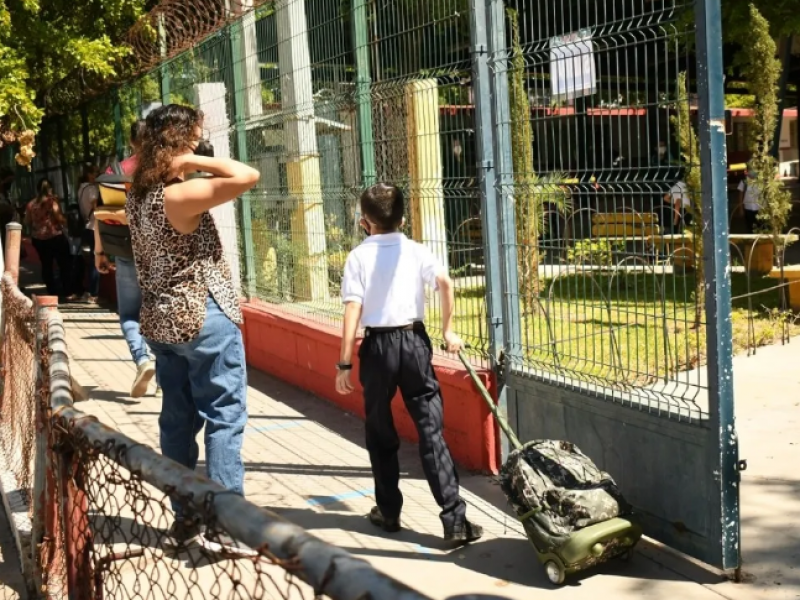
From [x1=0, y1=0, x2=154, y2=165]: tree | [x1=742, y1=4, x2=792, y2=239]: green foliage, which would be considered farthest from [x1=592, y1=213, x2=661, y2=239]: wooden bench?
[x1=0, y1=0, x2=154, y2=165]: tree

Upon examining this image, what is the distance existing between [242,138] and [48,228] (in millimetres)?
5981

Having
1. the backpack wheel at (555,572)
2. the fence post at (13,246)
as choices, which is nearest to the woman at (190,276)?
the backpack wheel at (555,572)

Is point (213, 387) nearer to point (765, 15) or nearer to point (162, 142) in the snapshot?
point (162, 142)

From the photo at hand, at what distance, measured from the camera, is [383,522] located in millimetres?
4762

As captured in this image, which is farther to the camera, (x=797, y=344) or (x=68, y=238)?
(x=68, y=238)

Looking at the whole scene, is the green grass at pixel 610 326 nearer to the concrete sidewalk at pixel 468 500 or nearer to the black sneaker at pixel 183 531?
the concrete sidewalk at pixel 468 500

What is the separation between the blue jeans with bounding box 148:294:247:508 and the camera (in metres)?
4.30

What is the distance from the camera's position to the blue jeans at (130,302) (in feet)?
22.5

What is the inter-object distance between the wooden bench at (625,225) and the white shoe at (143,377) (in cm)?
360

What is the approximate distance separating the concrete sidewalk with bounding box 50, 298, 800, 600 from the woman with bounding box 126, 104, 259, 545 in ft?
2.76

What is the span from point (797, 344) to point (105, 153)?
410 inches

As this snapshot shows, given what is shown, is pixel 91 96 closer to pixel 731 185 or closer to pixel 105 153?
pixel 105 153

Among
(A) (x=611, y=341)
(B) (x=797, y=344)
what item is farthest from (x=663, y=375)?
(B) (x=797, y=344)

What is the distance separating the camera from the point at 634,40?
4184mm
